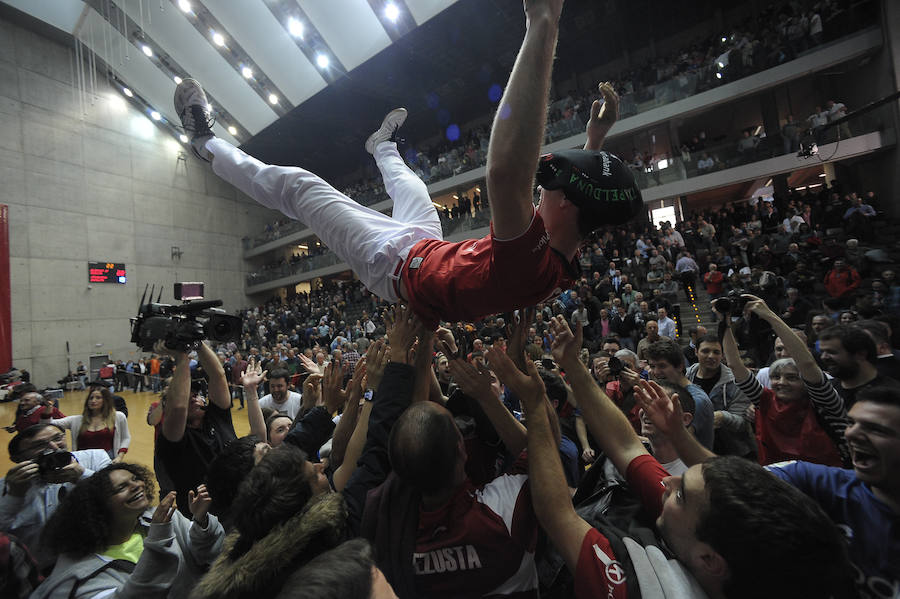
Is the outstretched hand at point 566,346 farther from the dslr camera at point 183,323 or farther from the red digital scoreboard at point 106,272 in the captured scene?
the red digital scoreboard at point 106,272

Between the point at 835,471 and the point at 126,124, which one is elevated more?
the point at 126,124

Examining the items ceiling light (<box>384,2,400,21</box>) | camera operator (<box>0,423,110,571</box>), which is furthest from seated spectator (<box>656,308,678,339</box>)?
ceiling light (<box>384,2,400,21</box>)

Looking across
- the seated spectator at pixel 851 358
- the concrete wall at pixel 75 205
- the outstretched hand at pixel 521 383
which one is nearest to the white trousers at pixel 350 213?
the outstretched hand at pixel 521 383

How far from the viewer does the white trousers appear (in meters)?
2.03

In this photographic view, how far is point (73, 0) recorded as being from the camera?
50.4 ft

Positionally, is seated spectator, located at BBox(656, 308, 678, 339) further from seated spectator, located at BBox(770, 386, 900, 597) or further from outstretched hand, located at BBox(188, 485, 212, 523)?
outstretched hand, located at BBox(188, 485, 212, 523)

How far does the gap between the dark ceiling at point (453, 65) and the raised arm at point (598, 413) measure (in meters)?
14.0

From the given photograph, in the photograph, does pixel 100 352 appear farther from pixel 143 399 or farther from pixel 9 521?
pixel 9 521

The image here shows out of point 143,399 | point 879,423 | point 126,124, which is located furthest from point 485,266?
point 126,124

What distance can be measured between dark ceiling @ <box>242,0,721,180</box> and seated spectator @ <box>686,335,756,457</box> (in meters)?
12.9

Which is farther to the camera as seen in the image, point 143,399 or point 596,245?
point 143,399

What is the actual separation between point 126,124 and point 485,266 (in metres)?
23.7

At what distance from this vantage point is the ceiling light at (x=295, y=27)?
14.4 metres

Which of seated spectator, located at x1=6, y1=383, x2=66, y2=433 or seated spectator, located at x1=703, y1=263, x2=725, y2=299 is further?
seated spectator, located at x1=703, y1=263, x2=725, y2=299
